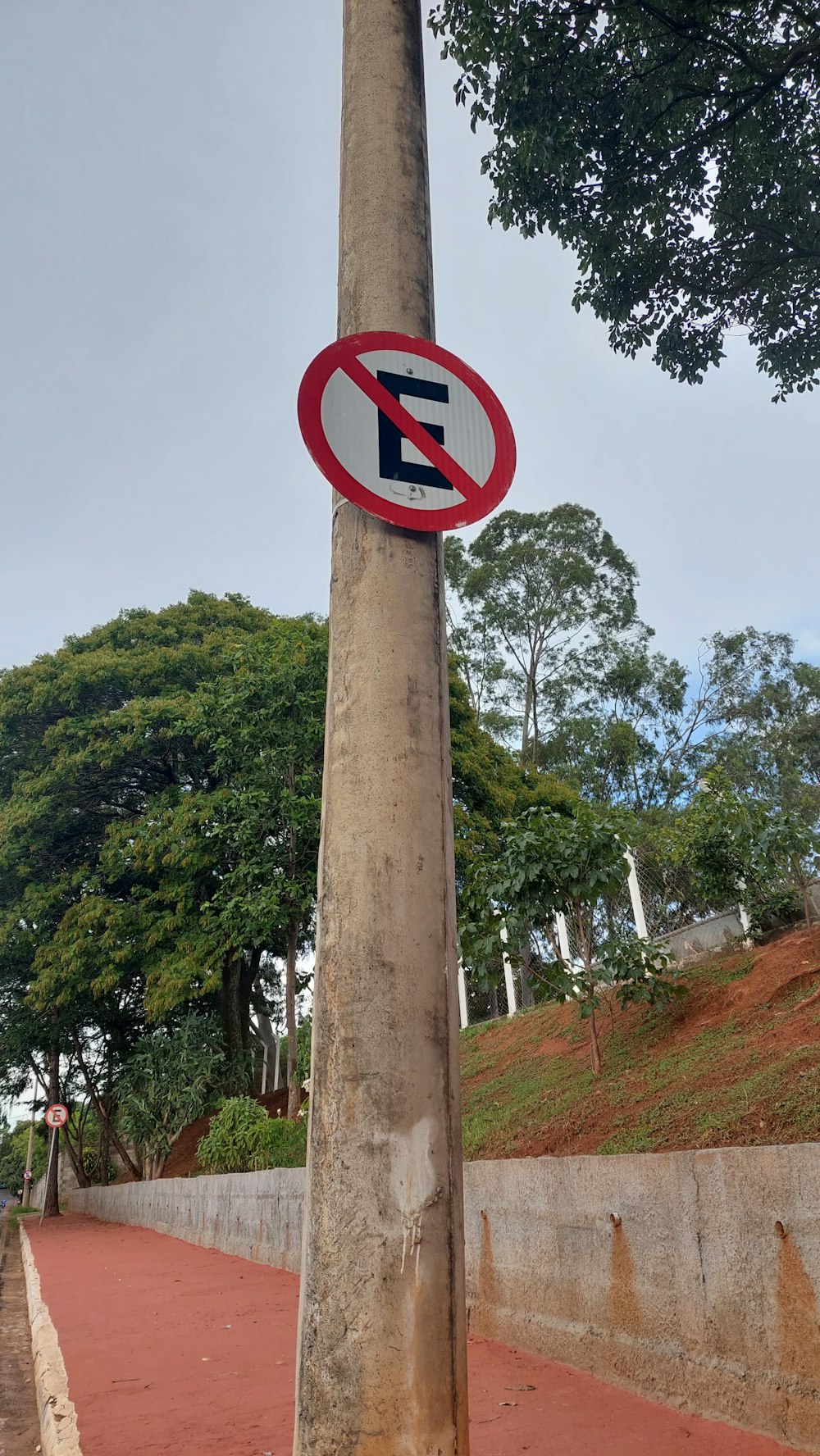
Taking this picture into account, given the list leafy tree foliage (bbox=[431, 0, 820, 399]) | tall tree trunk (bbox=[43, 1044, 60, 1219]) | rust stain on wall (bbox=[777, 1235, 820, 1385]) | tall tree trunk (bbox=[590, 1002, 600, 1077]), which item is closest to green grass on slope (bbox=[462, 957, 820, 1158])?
tall tree trunk (bbox=[590, 1002, 600, 1077])

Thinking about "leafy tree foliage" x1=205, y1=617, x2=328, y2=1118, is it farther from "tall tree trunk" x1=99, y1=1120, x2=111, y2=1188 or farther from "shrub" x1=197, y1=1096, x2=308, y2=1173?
"tall tree trunk" x1=99, y1=1120, x2=111, y2=1188

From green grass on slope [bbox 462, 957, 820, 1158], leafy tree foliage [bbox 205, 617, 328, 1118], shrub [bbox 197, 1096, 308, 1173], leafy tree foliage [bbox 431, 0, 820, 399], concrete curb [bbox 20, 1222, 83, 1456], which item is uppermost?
leafy tree foliage [bbox 431, 0, 820, 399]

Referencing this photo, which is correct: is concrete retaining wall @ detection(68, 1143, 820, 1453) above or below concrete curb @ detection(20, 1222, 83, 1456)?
above

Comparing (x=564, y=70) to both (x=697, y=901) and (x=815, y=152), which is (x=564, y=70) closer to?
(x=815, y=152)

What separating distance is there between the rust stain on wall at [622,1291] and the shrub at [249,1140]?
8.05 m

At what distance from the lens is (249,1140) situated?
38.1 feet

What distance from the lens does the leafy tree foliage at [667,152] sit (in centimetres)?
745

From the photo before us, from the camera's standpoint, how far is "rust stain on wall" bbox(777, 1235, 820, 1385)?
2.61 meters

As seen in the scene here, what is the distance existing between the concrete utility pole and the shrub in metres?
9.89

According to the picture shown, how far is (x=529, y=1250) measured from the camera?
4.07 meters

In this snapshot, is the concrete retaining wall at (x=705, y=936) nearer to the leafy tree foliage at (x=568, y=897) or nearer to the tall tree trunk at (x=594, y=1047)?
the leafy tree foliage at (x=568, y=897)

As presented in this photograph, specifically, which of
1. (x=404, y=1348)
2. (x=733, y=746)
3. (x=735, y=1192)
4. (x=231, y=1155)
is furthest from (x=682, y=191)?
(x=733, y=746)

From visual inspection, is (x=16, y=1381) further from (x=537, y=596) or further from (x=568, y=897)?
(x=537, y=596)

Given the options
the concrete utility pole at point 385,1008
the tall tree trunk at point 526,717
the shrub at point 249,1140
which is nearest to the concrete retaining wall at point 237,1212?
the shrub at point 249,1140
